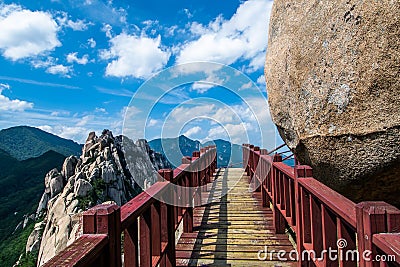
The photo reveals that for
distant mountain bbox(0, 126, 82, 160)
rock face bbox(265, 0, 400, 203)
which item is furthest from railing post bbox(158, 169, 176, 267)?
distant mountain bbox(0, 126, 82, 160)

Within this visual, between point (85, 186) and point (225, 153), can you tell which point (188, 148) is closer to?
point (225, 153)

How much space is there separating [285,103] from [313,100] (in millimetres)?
657

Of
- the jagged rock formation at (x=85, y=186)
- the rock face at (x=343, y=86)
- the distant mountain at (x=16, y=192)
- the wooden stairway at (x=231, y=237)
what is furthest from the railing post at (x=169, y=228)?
the distant mountain at (x=16, y=192)

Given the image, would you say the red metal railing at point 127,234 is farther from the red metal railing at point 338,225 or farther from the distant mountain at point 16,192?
the distant mountain at point 16,192

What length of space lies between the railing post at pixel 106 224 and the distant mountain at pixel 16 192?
128ft

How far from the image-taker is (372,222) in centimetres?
138

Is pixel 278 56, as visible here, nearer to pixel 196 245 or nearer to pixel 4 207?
pixel 196 245

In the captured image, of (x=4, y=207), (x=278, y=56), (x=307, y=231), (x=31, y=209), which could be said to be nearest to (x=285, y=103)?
(x=278, y=56)

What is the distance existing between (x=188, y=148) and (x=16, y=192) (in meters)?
52.4

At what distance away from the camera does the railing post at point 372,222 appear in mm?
1341

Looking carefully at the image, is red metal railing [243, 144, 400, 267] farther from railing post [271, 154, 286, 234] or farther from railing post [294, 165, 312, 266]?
railing post [271, 154, 286, 234]

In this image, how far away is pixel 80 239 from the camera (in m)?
1.49

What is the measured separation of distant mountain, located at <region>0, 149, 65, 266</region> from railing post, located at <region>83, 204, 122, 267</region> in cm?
3895

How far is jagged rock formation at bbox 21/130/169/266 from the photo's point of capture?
24.8 meters
